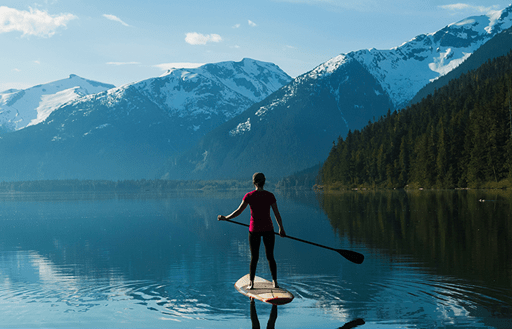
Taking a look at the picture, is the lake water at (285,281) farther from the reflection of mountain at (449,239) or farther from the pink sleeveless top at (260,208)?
the pink sleeveless top at (260,208)

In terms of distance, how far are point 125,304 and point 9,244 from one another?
2950 centimetres

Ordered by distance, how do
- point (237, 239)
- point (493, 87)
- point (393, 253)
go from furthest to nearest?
point (493, 87) → point (237, 239) → point (393, 253)

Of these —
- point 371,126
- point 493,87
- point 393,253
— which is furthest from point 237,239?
point 371,126

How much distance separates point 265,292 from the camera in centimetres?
1741

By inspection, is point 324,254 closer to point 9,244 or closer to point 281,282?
point 281,282

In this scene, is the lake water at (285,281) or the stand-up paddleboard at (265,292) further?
the stand-up paddleboard at (265,292)

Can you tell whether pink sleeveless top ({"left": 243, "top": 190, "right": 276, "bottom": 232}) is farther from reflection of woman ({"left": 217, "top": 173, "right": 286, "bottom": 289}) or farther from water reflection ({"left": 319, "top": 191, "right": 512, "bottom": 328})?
water reflection ({"left": 319, "top": 191, "right": 512, "bottom": 328})

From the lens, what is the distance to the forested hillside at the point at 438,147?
11150cm

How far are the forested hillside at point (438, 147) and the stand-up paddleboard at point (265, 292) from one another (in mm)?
98268

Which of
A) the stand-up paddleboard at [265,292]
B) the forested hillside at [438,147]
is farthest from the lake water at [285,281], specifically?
the forested hillside at [438,147]

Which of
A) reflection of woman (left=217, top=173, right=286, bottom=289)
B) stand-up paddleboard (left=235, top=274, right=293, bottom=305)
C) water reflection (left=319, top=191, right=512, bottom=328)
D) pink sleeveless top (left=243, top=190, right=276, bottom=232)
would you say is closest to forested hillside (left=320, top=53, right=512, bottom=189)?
water reflection (left=319, top=191, right=512, bottom=328)

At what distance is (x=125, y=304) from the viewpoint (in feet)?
60.1

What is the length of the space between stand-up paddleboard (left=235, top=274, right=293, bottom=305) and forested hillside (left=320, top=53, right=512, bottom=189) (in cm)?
9827

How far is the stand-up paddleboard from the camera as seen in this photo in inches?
657
